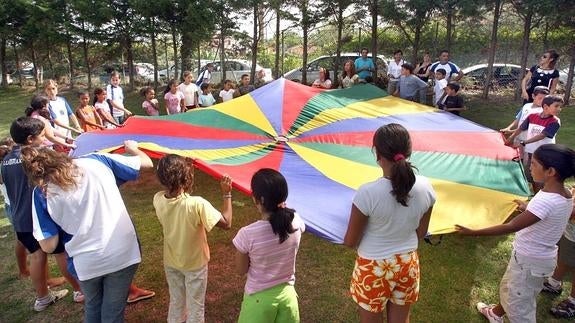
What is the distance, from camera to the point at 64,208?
1.97 m

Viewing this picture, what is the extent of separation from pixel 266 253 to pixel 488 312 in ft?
6.11

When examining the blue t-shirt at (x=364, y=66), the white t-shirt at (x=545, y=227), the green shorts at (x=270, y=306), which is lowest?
the green shorts at (x=270, y=306)

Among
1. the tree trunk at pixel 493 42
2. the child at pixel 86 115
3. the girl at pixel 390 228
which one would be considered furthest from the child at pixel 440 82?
the girl at pixel 390 228

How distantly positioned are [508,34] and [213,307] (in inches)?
474

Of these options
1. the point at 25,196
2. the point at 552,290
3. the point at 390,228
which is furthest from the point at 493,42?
the point at 25,196

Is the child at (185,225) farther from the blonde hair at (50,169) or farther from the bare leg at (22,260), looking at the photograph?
the bare leg at (22,260)

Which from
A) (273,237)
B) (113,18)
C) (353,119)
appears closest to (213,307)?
(273,237)

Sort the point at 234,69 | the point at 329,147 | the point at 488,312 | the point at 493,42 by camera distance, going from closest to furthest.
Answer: the point at 488,312 < the point at 329,147 < the point at 493,42 < the point at 234,69

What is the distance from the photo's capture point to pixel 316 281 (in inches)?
136

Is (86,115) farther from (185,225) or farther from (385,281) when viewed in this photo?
(385,281)

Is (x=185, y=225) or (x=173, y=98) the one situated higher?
(x=173, y=98)

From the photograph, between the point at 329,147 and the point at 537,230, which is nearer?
the point at 537,230

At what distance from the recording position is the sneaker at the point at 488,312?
284cm

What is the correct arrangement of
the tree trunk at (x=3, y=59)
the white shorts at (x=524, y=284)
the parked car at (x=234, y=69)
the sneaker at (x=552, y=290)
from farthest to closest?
the tree trunk at (x=3, y=59) → the parked car at (x=234, y=69) → the sneaker at (x=552, y=290) → the white shorts at (x=524, y=284)
